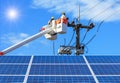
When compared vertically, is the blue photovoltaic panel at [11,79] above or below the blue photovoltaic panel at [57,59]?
below

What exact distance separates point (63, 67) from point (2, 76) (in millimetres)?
3691

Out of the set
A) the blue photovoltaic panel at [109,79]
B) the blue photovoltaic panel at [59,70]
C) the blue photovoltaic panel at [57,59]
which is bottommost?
the blue photovoltaic panel at [109,79]

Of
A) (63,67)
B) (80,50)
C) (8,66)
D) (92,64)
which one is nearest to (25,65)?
(8,66)

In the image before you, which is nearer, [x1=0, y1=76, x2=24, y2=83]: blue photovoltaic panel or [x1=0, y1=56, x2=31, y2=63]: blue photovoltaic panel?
[x1=0, y1=76, x2=24, y2=83]: blue photovoltaic panel

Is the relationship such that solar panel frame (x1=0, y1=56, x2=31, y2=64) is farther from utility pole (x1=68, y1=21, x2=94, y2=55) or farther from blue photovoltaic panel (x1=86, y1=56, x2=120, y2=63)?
utility pole (x1=68, y1=21, x2=94, y2=55)

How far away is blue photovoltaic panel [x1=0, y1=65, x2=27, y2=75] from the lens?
1942cm

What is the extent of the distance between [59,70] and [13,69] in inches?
103

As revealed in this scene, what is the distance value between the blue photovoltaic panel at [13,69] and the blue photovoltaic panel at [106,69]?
4.04 meters

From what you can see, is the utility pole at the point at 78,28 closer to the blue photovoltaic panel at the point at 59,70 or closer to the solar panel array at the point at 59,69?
the solar panel array at the point at 59,69

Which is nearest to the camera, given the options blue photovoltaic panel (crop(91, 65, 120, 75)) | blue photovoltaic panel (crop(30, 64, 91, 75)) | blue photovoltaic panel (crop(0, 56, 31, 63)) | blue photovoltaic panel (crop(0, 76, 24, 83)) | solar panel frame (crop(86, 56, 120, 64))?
blue photovoltaic panel (crop(0, 76, 24, 83))

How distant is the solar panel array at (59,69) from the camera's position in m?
18.4

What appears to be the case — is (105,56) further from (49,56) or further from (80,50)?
(80,50)

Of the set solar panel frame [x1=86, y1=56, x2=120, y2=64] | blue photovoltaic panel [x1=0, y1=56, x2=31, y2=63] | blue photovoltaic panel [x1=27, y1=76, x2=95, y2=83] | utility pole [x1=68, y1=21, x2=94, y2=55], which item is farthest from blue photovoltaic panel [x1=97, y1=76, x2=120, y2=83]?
utility pole [x1=68, y1=21, x2=94, y2=55]

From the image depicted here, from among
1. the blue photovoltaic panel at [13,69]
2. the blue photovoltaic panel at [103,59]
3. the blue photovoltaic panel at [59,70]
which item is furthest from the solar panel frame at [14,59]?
the blue photovoltaic panel at [103,59]
